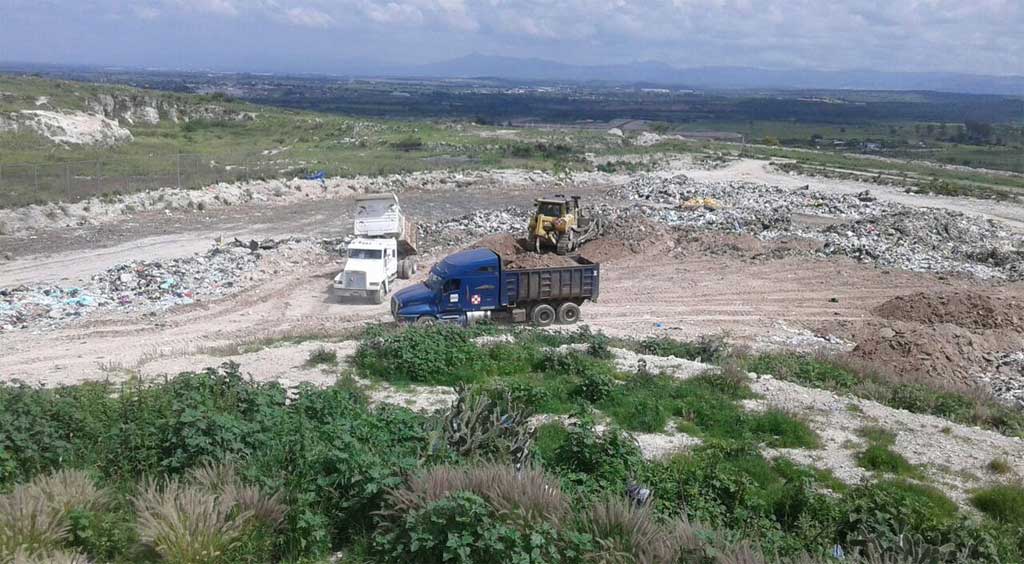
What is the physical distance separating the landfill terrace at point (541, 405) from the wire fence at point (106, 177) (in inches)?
232

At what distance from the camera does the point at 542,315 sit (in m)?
19.3

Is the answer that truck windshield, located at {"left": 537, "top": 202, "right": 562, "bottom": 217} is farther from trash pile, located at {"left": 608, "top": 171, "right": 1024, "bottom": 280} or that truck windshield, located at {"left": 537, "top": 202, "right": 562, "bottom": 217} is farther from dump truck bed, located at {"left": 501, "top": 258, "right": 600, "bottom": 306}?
trash pile, located at {"left": 608, "top": 171, "right": 1024, "bottom": 280}

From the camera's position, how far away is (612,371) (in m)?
13.0

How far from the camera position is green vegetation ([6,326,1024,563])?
6.11 m

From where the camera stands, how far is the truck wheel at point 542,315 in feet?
63.2

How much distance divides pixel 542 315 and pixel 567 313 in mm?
733

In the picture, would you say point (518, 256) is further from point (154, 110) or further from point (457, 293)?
point (154, 110)

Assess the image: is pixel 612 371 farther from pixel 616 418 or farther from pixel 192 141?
pixel 192 141

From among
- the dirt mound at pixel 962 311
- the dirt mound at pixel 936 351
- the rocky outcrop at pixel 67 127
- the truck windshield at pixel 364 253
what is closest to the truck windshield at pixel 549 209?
the truck windshield at pixel 364 253

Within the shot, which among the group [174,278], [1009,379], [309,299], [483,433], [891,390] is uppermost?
[483,433]

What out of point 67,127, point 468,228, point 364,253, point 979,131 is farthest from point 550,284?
point 979,131

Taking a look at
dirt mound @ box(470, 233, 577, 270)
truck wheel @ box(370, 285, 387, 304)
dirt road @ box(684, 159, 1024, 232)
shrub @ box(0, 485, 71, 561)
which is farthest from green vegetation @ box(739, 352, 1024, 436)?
dirt road @ box(684, 159, 1024, 232)

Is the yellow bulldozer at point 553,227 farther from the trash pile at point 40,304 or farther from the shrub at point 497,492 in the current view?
the shrub at point 497,492

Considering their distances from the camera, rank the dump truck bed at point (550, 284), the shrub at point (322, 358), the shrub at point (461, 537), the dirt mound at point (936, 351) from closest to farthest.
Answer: the shrub at point (461, 537), the shrub at point (322, 358), the dirt mound at point (936, 351), the dump truck bed at point (550, 284)
